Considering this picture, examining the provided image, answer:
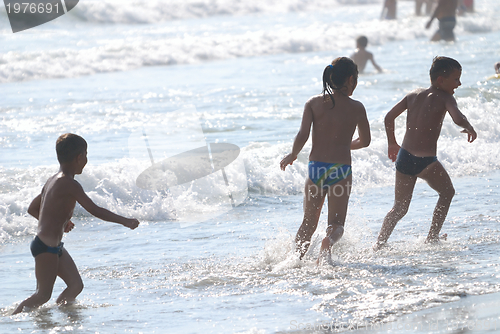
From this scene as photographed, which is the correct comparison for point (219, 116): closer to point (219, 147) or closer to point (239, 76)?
point (219, 147)

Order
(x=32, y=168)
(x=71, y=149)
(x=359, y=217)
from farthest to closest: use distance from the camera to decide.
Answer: (x=32, y=168), (x=359, y=217), (x=71, y=149)

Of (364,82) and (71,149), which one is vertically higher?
(71,149)

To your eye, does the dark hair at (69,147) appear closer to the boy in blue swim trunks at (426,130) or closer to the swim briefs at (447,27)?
the boy in blue swim trunks at (426,130)

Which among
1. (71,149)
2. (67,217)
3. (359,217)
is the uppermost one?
(71,149)

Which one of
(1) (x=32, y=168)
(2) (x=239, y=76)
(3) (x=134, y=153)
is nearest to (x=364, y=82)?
(2) (x=239, y=76)

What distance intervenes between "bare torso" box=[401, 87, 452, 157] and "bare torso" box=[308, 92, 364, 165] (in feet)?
2.13

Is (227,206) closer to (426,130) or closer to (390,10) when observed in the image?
(426,130)

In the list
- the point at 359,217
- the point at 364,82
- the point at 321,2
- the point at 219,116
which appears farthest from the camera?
the point at 321,2

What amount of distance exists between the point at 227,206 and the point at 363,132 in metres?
2.99

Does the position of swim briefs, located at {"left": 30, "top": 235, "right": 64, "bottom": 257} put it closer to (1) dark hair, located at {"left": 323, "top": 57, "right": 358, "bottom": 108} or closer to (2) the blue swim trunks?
(2) the blue swim trunks

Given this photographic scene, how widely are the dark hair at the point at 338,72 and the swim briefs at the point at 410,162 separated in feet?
2.88

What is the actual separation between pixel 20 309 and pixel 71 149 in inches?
42.1

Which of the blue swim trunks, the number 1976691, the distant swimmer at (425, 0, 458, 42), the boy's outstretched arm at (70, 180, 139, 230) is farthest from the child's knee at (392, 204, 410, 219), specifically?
the number 1976691

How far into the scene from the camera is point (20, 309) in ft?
→ 12.9
